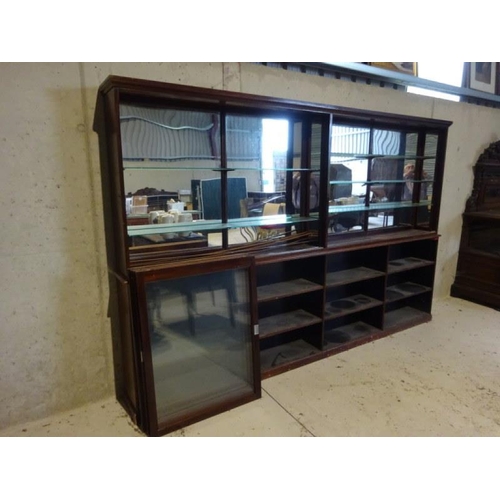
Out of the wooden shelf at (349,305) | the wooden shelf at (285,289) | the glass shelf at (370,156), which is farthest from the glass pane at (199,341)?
the glass shelf at (370,156)

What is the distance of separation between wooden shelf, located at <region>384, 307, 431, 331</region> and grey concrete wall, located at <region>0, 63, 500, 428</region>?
89.9 inches

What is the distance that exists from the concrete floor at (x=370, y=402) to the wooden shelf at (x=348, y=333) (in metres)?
0.10

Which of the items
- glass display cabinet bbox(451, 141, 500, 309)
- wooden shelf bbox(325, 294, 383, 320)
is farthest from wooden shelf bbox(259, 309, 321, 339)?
glass display cabinet bbox(451, 141, 500, 309)

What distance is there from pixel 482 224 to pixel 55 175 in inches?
156

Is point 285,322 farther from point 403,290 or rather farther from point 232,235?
point 403,290

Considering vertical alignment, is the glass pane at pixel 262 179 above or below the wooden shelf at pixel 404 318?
→ above

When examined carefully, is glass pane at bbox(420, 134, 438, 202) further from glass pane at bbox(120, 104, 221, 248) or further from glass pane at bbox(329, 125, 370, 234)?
glass pane at bbox(120, 104, 221, 248)

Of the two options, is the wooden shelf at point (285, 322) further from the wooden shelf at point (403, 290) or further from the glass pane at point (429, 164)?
the glass pane at point (429, 164)

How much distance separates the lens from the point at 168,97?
183cm

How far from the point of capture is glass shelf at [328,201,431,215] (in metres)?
2.70

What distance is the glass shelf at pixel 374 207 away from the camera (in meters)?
2.70

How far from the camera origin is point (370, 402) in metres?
2.10
